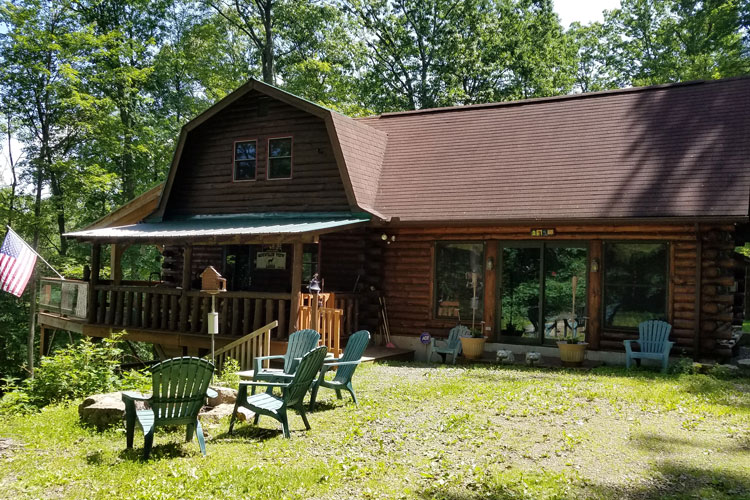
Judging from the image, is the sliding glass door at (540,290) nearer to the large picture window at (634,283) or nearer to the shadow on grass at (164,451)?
the large picture window at (634,283)

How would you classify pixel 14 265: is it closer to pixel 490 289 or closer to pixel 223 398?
pixel 223 398

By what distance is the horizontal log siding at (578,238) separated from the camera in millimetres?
11523

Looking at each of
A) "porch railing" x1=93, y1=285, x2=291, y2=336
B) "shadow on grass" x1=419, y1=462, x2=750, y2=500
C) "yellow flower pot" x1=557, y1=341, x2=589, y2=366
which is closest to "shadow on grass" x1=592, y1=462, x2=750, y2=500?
"shadow on grass" x1=419, y1=462, x2=750, y2=500

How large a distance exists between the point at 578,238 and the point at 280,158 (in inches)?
277

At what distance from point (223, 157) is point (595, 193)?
29.2 ft

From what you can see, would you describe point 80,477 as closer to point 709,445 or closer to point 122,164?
point 709,445

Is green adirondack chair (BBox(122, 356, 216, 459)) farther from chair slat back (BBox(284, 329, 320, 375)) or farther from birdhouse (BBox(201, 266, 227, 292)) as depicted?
birdhouse (BBox(201, 266, 227, 292))

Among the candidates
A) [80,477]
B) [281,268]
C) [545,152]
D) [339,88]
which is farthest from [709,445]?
[339,88]

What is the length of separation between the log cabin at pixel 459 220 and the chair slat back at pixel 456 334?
0.54m

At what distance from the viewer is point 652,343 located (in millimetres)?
11570

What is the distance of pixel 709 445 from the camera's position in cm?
637

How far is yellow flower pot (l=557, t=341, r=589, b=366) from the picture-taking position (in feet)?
38.1

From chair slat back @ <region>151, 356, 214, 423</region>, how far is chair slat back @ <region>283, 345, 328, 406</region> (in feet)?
2.90

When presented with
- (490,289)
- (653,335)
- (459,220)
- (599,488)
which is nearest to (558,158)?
(459,220)
